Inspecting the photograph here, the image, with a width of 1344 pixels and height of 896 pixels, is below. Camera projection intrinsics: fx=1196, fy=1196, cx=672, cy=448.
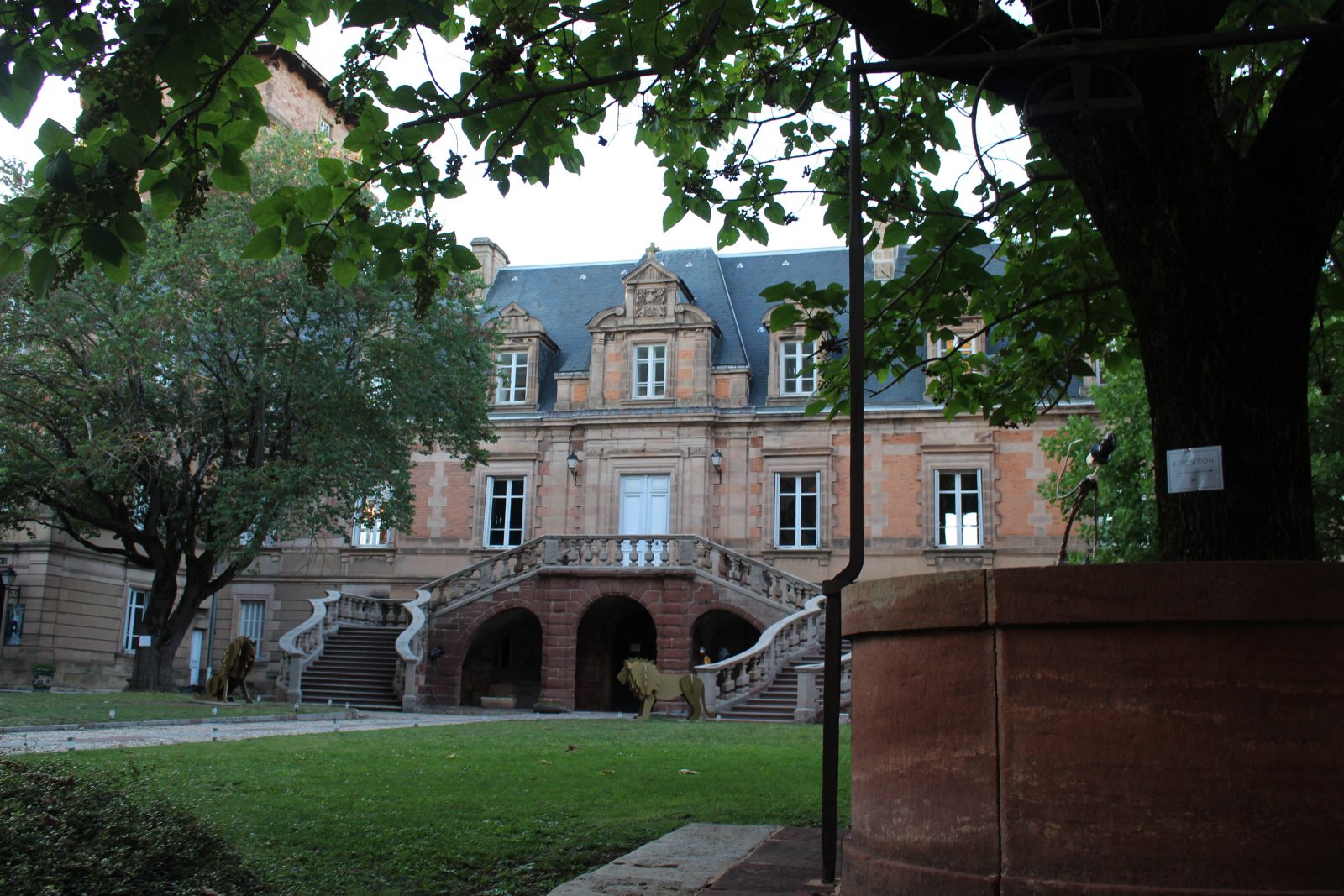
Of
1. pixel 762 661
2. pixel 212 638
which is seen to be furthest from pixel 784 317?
pixel 212 638

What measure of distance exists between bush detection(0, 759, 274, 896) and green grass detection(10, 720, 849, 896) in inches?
11.8

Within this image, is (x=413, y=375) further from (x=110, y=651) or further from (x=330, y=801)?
(x=330, y=801)

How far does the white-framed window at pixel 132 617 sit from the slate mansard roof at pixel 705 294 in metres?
13.2

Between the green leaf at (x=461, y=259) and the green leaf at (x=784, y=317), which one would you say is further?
the green leaf at (x=461, y=259)

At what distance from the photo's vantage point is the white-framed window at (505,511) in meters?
32.4

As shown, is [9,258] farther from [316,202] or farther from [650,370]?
[650,370]

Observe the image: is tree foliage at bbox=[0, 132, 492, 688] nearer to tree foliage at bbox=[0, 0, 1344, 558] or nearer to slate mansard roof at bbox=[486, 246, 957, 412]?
slate mansard roof at bbox=[486, 246, 957, 412]

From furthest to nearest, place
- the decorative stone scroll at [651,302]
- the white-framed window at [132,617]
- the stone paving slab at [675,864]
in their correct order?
the white-framed window at [132,617] < the decorative stone scroll at [651,302] < the stone paving slab at [675,864]

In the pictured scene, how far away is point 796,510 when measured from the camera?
1203 inches

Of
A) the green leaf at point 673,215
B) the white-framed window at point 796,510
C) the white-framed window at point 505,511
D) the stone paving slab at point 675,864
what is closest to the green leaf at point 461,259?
the green leaf at point 673,215

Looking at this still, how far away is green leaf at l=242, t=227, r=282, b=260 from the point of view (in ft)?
19.6

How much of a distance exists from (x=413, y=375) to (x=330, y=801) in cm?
1829

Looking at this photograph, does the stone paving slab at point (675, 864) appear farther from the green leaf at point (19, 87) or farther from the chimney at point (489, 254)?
the chimney at point (489, 254)

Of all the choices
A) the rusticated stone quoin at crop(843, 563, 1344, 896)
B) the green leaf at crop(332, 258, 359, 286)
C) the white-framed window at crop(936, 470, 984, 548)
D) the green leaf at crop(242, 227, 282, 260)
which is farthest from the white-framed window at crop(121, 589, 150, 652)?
the rusticated stone quoin at crop(843, 563, 1344, 896)
